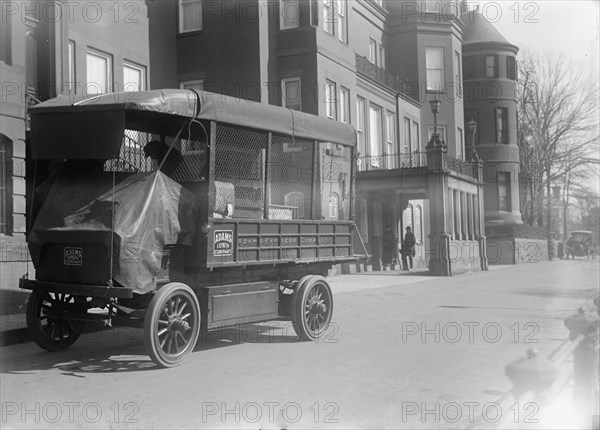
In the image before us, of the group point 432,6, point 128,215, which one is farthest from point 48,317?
point 432,6

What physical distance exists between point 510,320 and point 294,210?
4.61 meters

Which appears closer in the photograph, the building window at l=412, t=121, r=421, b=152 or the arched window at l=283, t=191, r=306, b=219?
the arched window at l=283, t=191, r=306, b=219

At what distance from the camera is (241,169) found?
9062mm

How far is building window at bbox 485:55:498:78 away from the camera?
40.2 meters

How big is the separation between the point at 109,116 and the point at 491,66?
36747 millimetres

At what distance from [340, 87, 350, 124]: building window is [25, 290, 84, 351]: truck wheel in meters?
17.0

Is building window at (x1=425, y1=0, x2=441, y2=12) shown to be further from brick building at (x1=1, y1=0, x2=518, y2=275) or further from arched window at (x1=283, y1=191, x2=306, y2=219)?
arched window at (x1=283, y1=191, x2=306, y2=219)

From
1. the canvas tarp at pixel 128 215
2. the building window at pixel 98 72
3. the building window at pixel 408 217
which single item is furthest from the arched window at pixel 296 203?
the building window at pixel 408 217

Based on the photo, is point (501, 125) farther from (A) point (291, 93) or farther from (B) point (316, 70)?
(A) point (291, 93)

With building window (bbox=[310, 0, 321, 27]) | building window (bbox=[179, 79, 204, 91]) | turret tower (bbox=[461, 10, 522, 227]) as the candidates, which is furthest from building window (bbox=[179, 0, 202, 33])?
turret tower (bbox=[461, 10, 522, 227])

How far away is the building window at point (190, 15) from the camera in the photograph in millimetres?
22031

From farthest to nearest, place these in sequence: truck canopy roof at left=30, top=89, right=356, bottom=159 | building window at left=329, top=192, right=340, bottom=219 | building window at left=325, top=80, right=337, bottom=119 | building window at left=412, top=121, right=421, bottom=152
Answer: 1. building window at left=412, top=121, right=421, bottom=152
2. building window at left=325, top=80, right=337, bottom=119
3. building window at left=329, top=192, right=340, bottom=219
4. truck canopy roof at left=30, top=89, right=356, bottom=159

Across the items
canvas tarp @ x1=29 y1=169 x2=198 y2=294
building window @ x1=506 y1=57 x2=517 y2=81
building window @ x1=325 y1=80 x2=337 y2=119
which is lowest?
canvas tarp @ x1=29 y1=169 x2=198 y2=294

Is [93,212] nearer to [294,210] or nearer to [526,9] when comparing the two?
[294,210]
